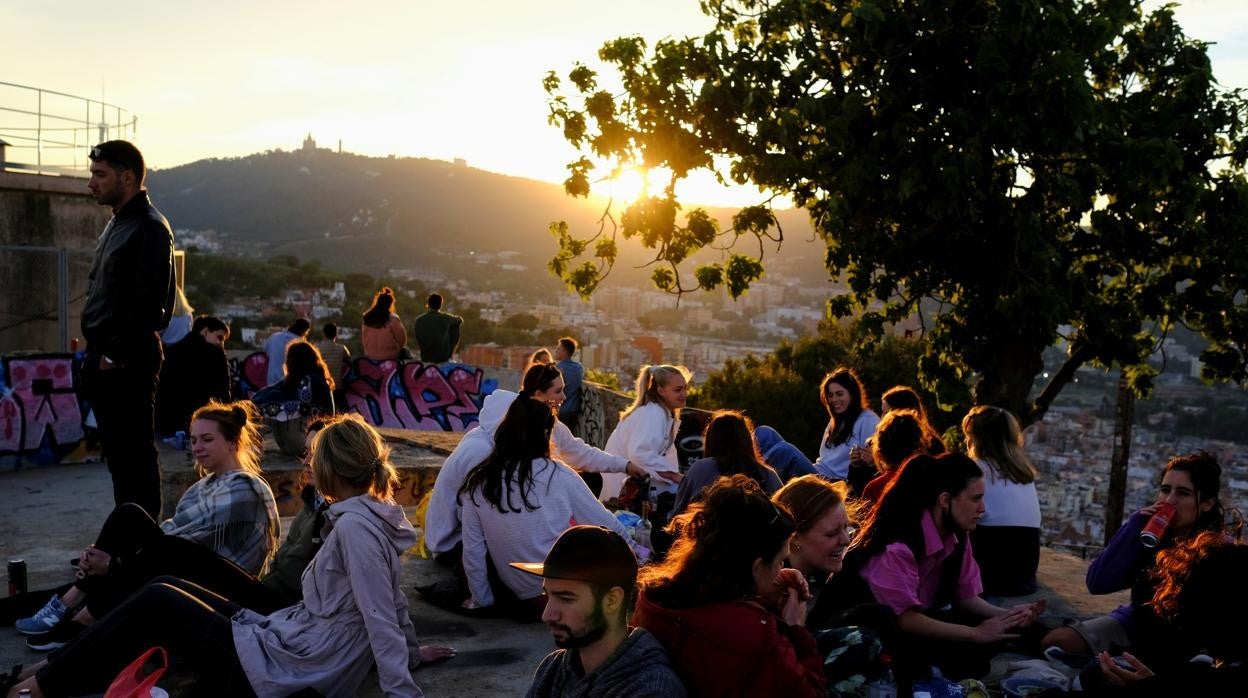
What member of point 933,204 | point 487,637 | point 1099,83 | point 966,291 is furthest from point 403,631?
point 1099,83

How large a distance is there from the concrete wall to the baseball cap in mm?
12344

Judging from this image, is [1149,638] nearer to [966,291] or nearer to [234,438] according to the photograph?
[234,438]

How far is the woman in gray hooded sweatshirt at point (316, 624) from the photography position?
3.91 meters

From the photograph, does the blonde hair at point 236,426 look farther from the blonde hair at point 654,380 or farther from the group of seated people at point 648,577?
the blonde hair at point 654,380

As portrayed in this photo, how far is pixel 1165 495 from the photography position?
4.92m

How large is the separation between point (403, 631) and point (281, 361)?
9.08m

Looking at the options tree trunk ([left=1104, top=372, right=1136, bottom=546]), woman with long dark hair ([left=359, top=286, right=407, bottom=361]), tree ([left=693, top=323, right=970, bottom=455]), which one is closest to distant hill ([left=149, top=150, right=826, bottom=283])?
tree ([left=693, top=323, right=970, bottom=455])

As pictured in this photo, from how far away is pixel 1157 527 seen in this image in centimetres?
486

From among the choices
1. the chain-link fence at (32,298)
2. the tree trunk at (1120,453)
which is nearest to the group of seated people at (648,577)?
the chain-link fence at (32,298)

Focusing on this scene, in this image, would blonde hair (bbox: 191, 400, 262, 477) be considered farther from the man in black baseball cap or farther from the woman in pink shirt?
the woman in pink shirt

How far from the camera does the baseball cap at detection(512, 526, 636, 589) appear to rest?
281 cm

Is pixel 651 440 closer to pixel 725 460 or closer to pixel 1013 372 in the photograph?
pixel 725 460

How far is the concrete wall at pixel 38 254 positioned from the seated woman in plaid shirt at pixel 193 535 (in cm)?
974

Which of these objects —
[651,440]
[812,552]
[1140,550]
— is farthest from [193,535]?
[1140,550]
